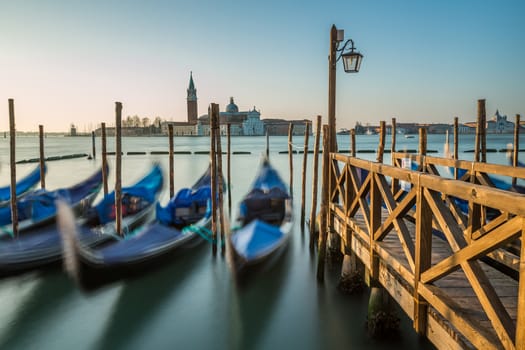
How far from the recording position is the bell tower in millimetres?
84588

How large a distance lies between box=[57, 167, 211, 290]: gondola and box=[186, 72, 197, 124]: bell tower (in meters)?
82.4

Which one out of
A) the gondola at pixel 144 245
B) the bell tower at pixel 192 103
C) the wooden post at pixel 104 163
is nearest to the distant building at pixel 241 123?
→ the bell tower at pixel 192 103

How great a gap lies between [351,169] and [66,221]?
8.99 feet

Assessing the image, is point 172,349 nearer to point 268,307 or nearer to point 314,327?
point 268,307

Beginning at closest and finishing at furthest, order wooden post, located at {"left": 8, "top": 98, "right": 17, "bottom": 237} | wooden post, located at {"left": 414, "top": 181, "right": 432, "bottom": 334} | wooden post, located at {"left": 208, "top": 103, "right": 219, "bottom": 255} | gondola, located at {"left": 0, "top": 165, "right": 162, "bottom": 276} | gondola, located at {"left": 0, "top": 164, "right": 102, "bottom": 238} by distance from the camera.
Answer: wooden post, located at {"left": 414, "top": 181, "right": 432, "bottom": 334}
gondola, located at {"left": 0, "top": 165, "right": 162, "bottom": 276}
wooden post, located at {"left": 208, "top": 103, "right": 219, "bottom": 255}
wooden post, located at {"left": 8, "top": 98, "right": 17, "bottom": 237}
gondola, located at {"left": 0, "top": 164, "right": 102, "bottom": 238}

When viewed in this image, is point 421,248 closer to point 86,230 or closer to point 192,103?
point 86,230

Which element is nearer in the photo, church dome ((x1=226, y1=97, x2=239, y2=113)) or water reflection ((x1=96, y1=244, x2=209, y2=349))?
water reflection ((x1=96, y1=244, x2=209, y2=349))

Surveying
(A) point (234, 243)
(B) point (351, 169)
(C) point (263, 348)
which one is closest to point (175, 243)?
(A) point (234, 243)

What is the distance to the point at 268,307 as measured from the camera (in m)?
3.92

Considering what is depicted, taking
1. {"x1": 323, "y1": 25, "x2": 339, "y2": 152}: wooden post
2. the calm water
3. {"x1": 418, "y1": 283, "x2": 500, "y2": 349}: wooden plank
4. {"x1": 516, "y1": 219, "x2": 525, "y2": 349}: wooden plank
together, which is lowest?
the calm water

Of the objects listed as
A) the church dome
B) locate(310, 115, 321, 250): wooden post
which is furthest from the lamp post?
the church dome

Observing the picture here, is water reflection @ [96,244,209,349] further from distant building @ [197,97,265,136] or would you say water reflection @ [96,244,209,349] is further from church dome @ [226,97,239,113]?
church dome @ [226,97,239,113]

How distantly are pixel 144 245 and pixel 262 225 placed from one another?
1433 mm

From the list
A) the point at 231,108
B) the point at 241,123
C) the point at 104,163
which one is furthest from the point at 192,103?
the point at 104,163
